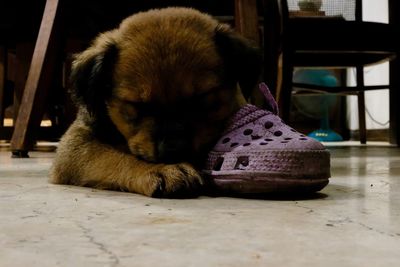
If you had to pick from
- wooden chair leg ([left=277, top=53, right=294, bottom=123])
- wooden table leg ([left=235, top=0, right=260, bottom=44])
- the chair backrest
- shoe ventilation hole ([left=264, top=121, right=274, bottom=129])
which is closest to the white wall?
the chair backrest

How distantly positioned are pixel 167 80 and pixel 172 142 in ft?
0.58

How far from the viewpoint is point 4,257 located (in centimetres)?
80

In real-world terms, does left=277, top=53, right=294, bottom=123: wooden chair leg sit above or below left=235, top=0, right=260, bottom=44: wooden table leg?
below

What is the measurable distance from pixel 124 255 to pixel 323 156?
0.77 m

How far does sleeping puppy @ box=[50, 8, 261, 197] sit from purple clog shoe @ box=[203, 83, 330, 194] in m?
0.08

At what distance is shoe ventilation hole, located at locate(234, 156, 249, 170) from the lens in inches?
57.5

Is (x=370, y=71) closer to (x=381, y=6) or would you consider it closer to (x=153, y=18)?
(x=381, y=6)

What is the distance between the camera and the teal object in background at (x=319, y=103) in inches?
266

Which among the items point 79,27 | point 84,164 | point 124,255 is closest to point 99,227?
point 124,255

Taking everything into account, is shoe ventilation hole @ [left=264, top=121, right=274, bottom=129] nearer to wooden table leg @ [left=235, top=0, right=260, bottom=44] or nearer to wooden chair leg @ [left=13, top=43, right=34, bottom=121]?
wooden table leg @ [left=235, top=0, right=260, bottom=44]

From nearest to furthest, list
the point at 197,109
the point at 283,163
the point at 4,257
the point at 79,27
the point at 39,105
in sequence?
the point at 4,257 → the point at 283,163 → the point at 197,109 → the point at 39,105 → the point at 79,27

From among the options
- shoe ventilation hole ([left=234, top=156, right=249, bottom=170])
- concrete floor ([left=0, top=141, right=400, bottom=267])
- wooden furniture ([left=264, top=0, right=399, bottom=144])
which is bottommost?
concrete floor ([left=0, top=141, right=400, bottom=267])

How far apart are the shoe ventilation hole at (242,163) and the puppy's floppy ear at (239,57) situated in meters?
0.39

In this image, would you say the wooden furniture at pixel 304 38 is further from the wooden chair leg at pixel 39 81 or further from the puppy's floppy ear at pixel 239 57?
the puppy's floppy ear at pixel 239 57
